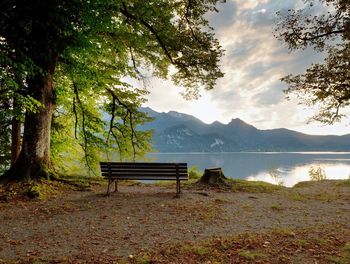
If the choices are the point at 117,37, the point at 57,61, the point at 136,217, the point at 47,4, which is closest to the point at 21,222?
the point at 136,217

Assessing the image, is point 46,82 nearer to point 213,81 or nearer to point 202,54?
point 202,54

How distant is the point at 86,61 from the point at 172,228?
9.17 metres

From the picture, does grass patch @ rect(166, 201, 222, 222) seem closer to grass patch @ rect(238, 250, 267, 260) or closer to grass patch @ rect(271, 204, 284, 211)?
grass patch @ rect(271, 204, 284, 211)

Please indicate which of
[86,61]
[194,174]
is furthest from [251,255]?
[194,174]

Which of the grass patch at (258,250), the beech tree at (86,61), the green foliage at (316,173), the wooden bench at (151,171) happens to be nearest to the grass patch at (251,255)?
the grass patch at (258,250)

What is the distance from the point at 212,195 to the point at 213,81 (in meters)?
7.05

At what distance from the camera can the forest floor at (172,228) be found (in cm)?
520

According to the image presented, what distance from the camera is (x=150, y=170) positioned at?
10242mm

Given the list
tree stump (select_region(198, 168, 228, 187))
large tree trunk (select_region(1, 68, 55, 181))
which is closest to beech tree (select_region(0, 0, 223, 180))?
large tree trunk (select_region(1, 68, 55, 181))

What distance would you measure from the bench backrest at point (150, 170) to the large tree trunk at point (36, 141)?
284 cm

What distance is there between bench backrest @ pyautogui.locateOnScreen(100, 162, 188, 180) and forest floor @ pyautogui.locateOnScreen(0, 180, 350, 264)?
74 centimetres

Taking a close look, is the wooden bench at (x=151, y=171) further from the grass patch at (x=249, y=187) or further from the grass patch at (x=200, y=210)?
the grass patch at (x=249, y=187)

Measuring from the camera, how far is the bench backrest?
1016 centimetres

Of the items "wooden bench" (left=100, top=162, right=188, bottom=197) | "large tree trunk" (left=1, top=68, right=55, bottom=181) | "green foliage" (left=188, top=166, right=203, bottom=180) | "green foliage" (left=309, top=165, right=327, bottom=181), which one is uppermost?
"large tree trunk" (left=1, top=68, right=55, bottom=181)
